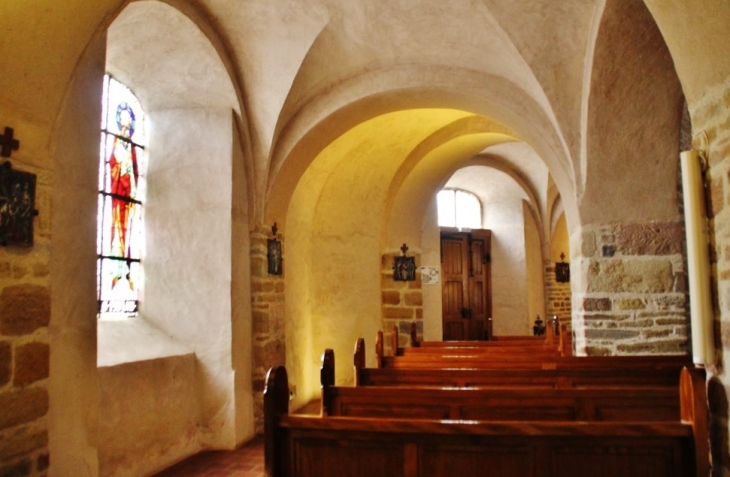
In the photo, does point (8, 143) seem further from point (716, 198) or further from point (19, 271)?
point (716, 198)

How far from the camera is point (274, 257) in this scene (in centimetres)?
691

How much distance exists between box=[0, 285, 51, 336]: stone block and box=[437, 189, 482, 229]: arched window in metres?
10.5

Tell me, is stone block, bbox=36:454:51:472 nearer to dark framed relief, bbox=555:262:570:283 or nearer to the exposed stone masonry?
the exposed stone masonry

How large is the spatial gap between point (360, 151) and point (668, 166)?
4.35 meters

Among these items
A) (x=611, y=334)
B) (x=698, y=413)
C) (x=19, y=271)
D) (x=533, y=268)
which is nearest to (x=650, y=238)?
(x=611, y=334)

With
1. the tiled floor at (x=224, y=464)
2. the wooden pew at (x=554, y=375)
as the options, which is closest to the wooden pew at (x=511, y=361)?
the wooden pew at (x=554, y=375)

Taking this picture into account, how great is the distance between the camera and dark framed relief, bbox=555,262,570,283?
13672mm

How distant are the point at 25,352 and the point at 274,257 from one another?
145 inches

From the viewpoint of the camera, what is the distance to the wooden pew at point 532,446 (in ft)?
8.23

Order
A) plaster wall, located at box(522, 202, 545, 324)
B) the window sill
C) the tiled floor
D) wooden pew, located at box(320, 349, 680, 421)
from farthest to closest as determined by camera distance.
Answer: plaster wall, located at box(522, 202, 545, 324) < the tiled floor < the window sill < wooden pew, located at box(320, 349, 680, 421)

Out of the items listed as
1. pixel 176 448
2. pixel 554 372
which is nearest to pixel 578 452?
pixel 554 372

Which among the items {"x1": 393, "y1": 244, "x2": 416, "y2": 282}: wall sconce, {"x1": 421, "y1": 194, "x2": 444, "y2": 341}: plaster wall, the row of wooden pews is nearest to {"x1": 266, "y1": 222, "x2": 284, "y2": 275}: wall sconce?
{"x1": 393, "y1": 244, "x2": 416, "y2": 282}: wall sconce

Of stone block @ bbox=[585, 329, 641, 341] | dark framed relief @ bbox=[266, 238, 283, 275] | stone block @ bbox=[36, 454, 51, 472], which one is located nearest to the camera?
stone block @ bbox=[36, 454, 51, 472]

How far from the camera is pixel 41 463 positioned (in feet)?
11.2
